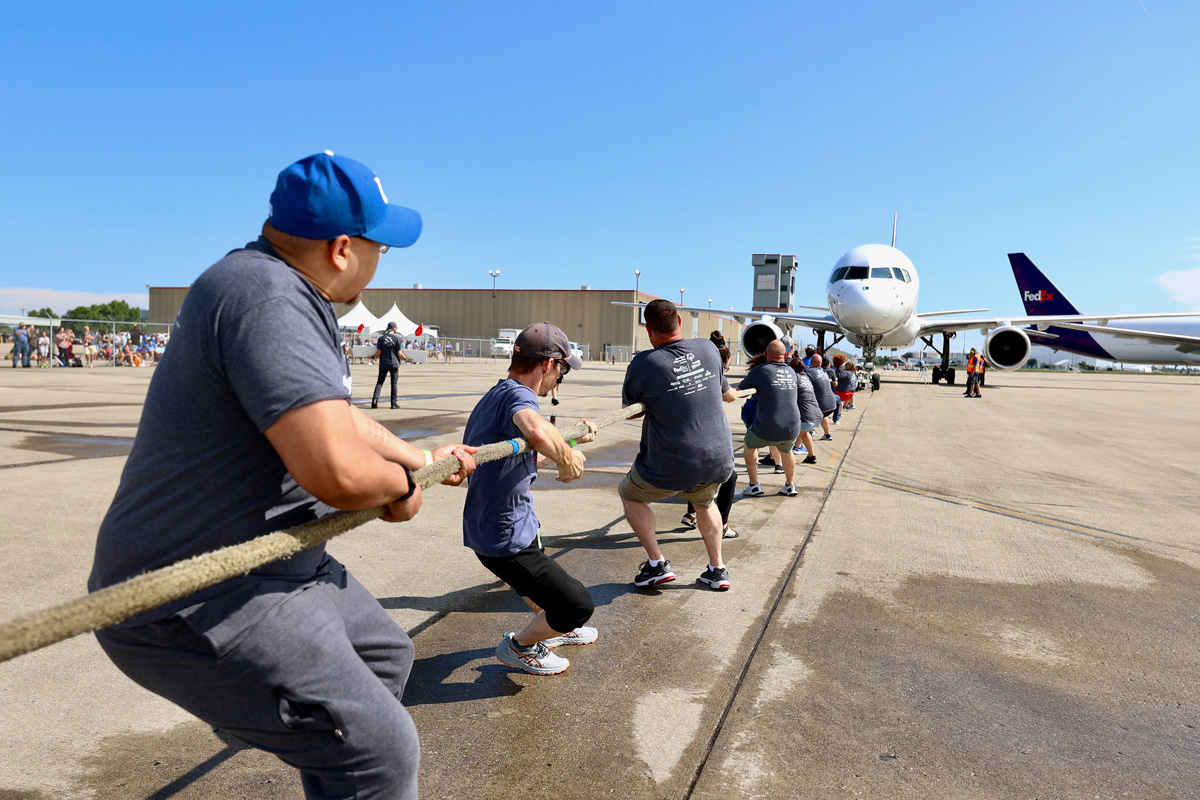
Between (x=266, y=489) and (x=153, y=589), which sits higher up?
(x=266, y=489)

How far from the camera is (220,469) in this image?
58.6 inches

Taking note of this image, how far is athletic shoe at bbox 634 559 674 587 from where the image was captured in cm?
471

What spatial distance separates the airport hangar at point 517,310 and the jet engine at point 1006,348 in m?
35.8

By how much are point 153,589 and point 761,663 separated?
116 inches

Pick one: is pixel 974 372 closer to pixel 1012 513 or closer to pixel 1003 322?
pixel 1003 322

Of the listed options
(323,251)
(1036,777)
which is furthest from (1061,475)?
(323,251)

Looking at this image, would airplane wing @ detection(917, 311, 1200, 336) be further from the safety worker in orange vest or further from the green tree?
the green tree

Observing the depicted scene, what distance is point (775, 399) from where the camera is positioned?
7.04 metres

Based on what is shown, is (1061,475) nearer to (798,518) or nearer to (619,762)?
(798,518)

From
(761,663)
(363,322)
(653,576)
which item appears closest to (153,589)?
(761,663)

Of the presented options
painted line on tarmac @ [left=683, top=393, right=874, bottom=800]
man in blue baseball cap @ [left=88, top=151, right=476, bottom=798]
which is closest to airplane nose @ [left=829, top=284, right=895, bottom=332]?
painted line on tarmac @ [left=683, top=393, right=874, bottom=800]

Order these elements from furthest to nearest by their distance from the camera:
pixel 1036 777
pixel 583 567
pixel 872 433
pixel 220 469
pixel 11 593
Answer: pixel 872 433 < pixel 583 567 < pixel 11 593 < pixel 1036 777 < pixel 220 469

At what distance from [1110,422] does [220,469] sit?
1947 centimetres

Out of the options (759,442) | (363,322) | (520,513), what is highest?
(363,322)
